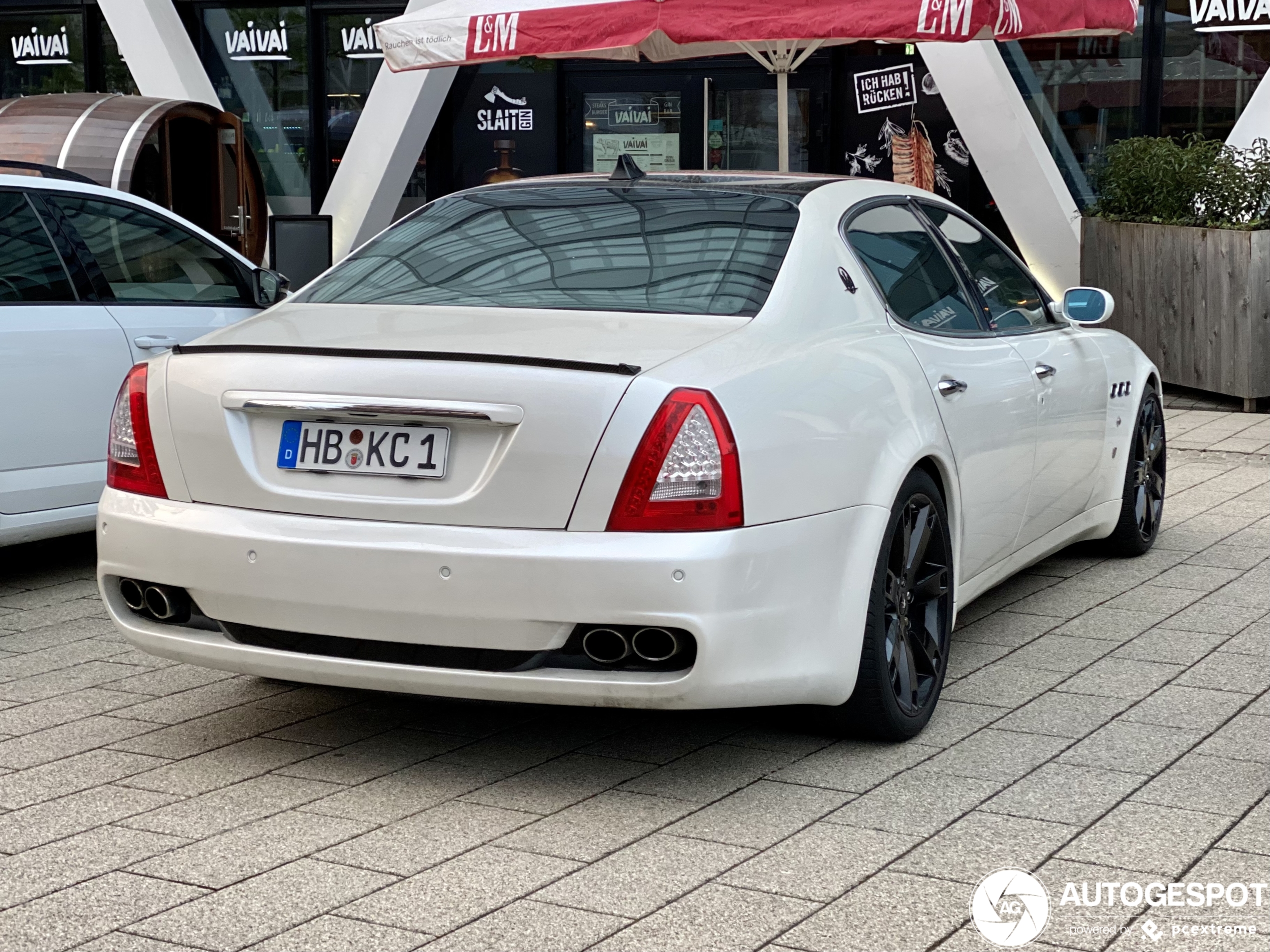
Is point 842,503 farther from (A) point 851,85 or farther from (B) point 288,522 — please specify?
(A) point 851,85

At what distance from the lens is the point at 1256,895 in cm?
314

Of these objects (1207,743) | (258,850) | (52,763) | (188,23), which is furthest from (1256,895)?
(188,23)

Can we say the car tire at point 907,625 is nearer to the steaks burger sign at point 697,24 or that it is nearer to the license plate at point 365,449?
the license plate at point 365,449

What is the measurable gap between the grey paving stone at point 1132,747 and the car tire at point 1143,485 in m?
2.09

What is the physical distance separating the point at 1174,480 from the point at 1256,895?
5.54 m

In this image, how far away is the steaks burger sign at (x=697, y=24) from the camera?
7.94m

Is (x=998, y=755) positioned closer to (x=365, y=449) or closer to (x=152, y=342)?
(x=365, y=449)

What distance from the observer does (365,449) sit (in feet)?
11.9

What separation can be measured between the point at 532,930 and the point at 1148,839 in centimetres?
137

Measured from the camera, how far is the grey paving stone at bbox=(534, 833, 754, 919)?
3.12m

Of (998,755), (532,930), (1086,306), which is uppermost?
(1086,306)

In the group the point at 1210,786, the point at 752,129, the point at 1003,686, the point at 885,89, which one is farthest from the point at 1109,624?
the point at 752,129

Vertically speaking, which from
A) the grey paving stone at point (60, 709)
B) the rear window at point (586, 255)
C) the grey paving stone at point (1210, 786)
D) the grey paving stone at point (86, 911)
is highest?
the rear window at point (586, 255)

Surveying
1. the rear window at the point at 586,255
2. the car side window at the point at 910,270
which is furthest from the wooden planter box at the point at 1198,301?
the rear window at the point at 586,255
